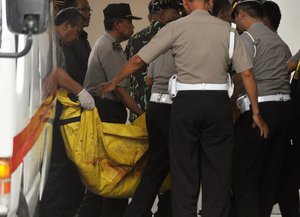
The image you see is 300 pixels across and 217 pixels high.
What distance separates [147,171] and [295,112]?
149cm

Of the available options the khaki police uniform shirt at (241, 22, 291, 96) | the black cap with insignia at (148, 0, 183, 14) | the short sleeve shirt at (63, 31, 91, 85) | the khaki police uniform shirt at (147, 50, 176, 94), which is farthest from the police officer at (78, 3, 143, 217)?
the khaki police uniform shirt at (241, 22, 291, 96)

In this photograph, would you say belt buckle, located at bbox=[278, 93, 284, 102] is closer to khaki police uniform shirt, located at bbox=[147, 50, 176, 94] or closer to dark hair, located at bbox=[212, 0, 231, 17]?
khaki police uniform shirt, located at bbox=[147, 50, 176, 94]

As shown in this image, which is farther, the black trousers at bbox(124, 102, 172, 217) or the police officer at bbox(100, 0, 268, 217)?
the black trousers at bbox(124, 102, 172, 217)

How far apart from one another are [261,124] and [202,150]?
53cm

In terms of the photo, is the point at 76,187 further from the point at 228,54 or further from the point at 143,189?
the point at 228,54

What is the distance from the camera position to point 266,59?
7020 millimetres

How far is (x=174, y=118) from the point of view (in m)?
6.34

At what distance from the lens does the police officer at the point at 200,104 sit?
20.4 feet

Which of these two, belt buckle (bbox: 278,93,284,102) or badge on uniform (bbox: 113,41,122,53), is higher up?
badge on uniform (bbox: 113,41,122,53)

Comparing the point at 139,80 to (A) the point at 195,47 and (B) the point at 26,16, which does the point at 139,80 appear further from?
(B) the point at 26,16

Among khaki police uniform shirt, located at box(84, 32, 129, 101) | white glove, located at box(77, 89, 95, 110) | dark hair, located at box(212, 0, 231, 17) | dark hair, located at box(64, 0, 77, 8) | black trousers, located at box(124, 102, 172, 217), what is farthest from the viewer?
dark hair, located at box(64, 0, 77, 8)

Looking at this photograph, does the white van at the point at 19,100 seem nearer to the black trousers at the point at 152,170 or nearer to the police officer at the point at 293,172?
the black trousers at the point at 152,170

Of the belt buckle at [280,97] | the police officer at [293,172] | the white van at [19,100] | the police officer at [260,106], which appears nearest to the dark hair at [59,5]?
the police officer at [260,106]

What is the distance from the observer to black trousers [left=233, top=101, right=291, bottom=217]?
22.9 feet
